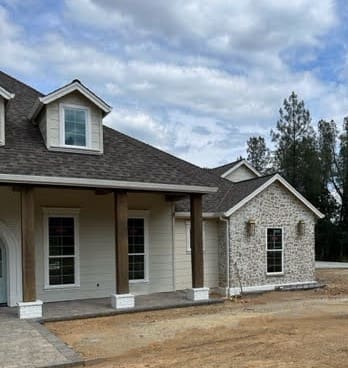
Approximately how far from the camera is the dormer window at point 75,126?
44.5 feet

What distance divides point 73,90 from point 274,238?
848 cm

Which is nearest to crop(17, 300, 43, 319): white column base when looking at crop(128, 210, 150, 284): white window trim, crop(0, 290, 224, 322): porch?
crop(0, 290, 224, 322): porch

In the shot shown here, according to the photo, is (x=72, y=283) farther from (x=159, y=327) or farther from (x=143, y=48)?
(x=143, y=48)

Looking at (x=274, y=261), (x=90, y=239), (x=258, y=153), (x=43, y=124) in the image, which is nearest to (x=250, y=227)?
(x=274, y=261)

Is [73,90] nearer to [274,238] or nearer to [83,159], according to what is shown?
[83,159]

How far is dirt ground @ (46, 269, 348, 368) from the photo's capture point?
775 cm

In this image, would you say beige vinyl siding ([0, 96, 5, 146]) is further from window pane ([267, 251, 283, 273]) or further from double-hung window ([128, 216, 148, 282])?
window pane ([267, 251, 283, 273])

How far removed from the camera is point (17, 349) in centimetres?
852

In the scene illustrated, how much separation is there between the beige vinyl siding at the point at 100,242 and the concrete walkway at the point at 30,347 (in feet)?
11.0

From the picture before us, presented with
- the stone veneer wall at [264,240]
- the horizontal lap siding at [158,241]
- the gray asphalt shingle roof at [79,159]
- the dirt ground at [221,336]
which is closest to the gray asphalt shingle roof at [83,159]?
the gray asphalt shingle roof at [79,159]

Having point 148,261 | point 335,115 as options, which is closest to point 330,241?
point 335,115

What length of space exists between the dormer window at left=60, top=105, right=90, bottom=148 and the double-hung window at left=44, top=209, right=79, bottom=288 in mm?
2123

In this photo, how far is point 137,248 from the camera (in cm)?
1550

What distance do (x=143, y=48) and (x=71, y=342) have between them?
11.0 m
